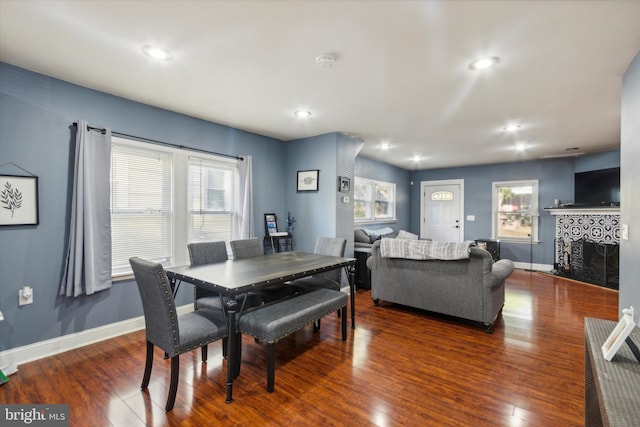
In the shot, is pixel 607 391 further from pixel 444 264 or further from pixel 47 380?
pixel 47 380

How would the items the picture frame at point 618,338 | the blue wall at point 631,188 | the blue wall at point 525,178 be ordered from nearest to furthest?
the picture frame at point 618,338 → the blue wall at point 631,188 → the blue wall at point 525,178

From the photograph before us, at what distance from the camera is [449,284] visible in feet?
11.3

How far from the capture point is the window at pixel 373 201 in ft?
21.3

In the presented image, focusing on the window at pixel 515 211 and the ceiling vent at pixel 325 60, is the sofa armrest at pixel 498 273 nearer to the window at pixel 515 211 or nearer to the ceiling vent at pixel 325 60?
the ceiling vent at pixel 325 60

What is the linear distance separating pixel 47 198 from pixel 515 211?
844 centimetres

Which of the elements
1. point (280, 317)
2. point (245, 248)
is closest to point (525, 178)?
point (245, 248)

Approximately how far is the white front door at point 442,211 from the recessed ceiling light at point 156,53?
24.1ft

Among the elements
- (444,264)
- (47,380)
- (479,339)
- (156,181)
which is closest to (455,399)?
(479,339)

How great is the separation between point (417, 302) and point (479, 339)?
793 mm

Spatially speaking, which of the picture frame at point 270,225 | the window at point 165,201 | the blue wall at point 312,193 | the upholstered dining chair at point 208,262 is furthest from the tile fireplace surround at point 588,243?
the window at point 165,201

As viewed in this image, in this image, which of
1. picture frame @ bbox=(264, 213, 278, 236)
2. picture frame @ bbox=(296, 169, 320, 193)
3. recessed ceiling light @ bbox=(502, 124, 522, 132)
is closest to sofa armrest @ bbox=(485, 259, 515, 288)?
recessed ceiling light @ bbox=(502, 124, 522, 132)

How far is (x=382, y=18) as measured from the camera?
188 centimetres

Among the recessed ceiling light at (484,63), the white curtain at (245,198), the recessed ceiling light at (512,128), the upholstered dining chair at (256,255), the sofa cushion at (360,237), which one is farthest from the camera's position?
the sofa cushion at (360,237)

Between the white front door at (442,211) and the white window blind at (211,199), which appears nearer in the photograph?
the white window blind at (211,199)
